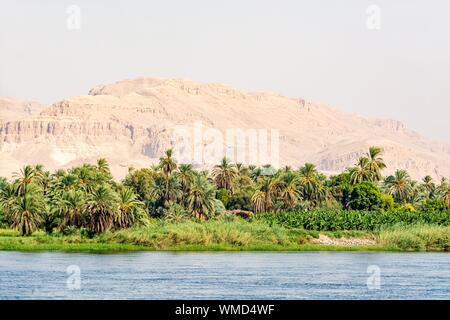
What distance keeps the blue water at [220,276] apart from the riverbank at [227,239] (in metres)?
6.45

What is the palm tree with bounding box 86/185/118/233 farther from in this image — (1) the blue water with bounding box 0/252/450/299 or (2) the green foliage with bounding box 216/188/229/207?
(2) the green foliage with bounding box 216/188/229/207

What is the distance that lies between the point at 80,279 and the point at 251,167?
93594mm

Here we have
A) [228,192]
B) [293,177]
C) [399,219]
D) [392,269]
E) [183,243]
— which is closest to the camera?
[392,269]

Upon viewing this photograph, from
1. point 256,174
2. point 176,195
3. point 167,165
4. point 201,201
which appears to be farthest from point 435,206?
point 167,165

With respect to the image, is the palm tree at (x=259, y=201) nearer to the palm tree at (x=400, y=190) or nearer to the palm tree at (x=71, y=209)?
the palm tree at (x=400, y=190)

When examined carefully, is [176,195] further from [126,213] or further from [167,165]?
[126,213]

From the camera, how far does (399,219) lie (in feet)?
337

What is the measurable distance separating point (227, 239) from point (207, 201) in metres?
19.0

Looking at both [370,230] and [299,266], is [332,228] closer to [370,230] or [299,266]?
[370,230]

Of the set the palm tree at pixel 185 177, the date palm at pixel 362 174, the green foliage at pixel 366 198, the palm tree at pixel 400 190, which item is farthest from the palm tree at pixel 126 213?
the palm tree at pixel 400 190

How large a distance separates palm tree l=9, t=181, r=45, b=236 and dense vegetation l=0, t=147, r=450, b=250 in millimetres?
96

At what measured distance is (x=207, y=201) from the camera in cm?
10950

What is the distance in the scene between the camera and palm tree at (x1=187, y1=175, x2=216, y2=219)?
10919 cm
